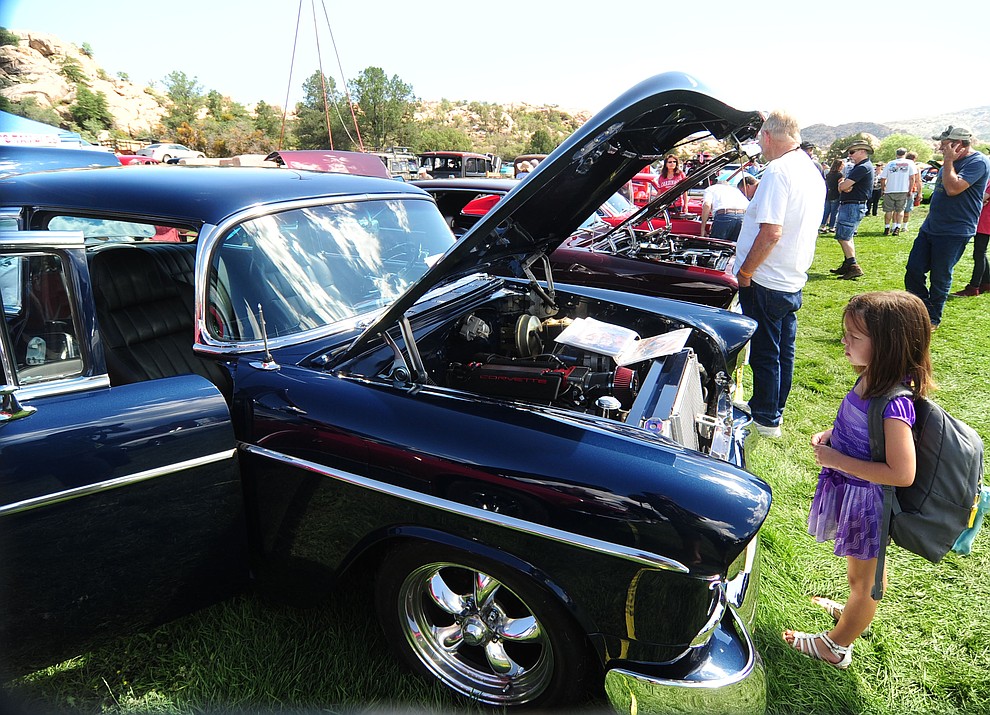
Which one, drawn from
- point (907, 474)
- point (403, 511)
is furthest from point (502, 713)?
point (907, 474)

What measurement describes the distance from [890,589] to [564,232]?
2.10 metres

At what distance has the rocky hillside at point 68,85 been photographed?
47875mm

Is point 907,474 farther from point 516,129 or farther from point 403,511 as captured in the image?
point 516,129

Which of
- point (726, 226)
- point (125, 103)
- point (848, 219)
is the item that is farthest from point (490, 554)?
point (125, 103)

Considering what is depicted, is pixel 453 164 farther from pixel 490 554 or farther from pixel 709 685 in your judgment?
pixel 709 685

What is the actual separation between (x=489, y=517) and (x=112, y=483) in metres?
1.05

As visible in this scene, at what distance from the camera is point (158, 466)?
1.73m

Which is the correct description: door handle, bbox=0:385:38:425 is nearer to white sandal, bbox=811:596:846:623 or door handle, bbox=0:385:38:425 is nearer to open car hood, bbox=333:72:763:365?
open car hood, bbox=333:72:763:365

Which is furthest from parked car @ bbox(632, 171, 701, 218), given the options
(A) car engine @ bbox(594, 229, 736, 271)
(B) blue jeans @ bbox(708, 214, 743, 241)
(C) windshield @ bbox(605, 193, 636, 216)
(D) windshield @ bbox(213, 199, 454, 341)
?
(D) windshield @ bbox(213, 199, 454, 341)

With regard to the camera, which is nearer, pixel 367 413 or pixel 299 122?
pixel 367 413

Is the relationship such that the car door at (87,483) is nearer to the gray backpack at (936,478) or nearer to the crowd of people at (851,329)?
the crowd of people at (851,329)

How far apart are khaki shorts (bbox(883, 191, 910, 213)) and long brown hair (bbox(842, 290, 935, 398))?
1217 centimetres

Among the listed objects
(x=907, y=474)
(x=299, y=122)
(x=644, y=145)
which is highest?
(x=299, y=122)

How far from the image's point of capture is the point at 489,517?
1.66 m
